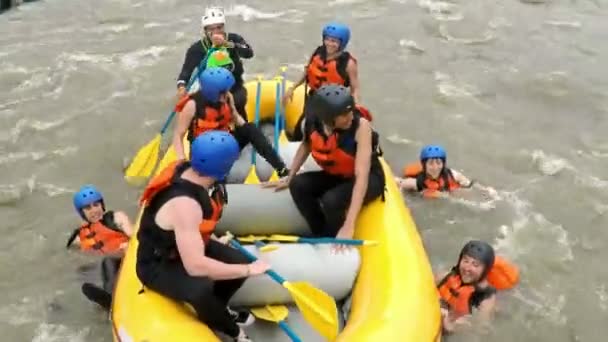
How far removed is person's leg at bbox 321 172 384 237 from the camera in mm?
4129

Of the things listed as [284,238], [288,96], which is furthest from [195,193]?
[288,96]

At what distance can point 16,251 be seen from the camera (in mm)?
5418

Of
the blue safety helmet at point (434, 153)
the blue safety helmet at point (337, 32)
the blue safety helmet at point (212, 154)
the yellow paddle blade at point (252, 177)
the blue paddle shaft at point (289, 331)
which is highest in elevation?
the blue safety helmet at point (212, 154)

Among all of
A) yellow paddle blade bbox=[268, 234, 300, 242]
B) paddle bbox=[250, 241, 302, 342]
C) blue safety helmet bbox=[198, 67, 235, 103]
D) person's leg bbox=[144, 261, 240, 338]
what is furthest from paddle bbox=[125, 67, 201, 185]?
person's leg bbox=[144, 261, 240, 338]

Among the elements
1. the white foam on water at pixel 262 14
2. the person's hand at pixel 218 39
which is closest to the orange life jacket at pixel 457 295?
the person's hand at pixel 218 39

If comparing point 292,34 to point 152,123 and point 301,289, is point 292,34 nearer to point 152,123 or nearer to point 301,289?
point 152,123

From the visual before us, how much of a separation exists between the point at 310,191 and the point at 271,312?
77 cm

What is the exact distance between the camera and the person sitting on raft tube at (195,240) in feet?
10.2

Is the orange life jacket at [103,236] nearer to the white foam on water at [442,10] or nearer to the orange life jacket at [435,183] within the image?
the orange life jacket at [435,183]

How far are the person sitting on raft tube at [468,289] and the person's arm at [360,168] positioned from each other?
28.6 inches

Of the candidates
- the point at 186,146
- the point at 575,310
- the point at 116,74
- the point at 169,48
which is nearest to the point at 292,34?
the point at 169,48

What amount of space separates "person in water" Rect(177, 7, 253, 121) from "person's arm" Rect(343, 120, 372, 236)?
1693 mm

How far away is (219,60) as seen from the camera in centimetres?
543

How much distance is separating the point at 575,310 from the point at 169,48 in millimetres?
5880
